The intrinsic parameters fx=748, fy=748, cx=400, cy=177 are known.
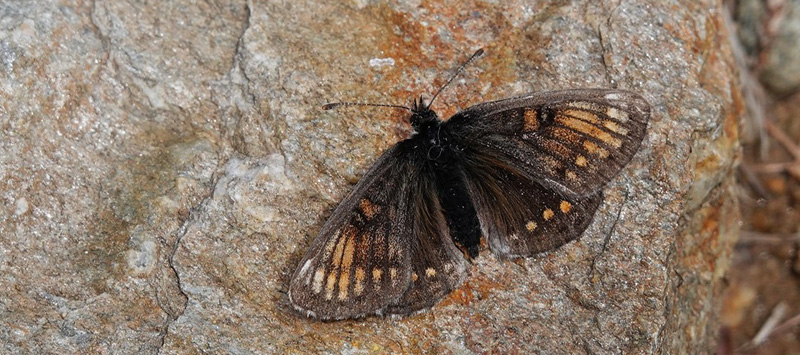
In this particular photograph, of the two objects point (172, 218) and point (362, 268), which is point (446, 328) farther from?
point (172, 218)

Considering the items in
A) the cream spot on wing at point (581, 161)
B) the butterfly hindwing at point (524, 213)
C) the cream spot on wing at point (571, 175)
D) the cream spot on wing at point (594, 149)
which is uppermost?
the cream spot on wing at point (594, 149)

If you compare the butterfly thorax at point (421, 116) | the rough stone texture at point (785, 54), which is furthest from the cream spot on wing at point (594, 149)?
the rough stone texture at point (785, 54)

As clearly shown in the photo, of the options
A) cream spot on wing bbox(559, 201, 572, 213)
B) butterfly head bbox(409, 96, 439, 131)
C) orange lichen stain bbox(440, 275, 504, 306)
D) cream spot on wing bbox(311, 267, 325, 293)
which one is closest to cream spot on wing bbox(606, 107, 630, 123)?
A: cream spot on wing bbox(559, 201, 572, 213)

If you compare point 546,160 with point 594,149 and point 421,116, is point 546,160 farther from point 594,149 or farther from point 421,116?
point 421,116

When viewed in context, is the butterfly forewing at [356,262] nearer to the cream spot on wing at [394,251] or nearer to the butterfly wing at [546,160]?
the cream spot on wing at [394,251]

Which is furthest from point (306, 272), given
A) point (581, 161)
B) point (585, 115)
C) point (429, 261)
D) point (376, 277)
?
point (585, 115)

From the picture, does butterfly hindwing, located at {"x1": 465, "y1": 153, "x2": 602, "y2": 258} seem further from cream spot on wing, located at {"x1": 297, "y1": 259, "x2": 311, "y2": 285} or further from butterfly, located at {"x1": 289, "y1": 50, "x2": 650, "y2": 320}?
cream spot on wing, located at {"x1": 297, "y1": 259, "x2": 311, "y2": 285}

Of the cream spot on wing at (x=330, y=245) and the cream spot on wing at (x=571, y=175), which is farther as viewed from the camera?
the cream spot on wing at (x=571, y=175)
